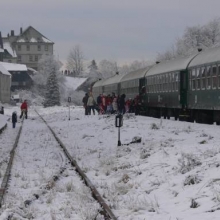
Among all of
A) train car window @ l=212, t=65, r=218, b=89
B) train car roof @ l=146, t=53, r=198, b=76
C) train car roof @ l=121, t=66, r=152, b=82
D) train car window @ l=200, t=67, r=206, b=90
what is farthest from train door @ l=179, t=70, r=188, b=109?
train car roof @ l=121, t=66, r=152, b=82

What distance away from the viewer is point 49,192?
33.2 feet

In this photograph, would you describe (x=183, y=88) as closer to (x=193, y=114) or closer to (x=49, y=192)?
(x=193, y=114)

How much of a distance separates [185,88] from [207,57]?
3.78 metres

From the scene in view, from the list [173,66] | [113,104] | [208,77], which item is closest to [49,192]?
[208,77]

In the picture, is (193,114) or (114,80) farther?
(114,80)

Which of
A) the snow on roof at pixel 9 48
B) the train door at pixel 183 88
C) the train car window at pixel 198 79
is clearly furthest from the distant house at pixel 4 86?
the train car window at pixel 198 79

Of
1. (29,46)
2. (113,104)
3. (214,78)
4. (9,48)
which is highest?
(29,46)

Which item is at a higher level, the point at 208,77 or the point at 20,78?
the point at 20,78

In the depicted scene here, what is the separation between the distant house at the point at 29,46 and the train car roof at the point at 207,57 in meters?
158

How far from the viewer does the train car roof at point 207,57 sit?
78.3 feet

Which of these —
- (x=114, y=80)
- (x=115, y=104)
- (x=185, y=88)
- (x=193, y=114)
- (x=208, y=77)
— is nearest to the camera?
(x=208, y=77)

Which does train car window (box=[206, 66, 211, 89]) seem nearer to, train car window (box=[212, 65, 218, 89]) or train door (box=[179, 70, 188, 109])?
train car window (box=[212, 65, 218, 89])

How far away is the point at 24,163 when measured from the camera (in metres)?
14.9

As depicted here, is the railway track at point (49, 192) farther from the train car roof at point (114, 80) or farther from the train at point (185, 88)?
the train car roof at point (114, 80)
